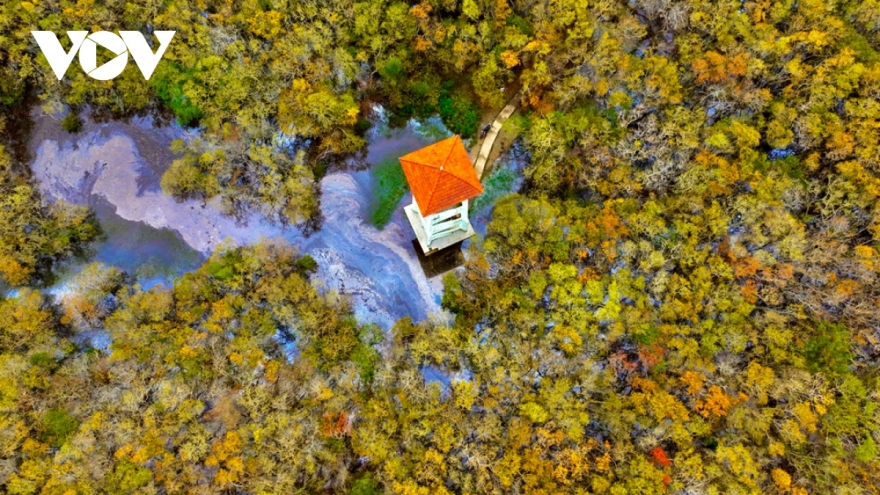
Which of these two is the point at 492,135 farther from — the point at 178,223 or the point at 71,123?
the point at 71,123

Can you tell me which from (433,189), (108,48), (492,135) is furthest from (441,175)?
(108,48)

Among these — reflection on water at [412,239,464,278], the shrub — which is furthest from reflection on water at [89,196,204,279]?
reflection on water at [412,239,464,278]

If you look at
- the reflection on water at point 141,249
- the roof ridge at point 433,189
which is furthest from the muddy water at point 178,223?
the roof ridge at point 433,189

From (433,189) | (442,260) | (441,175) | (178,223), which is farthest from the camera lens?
(178,223)

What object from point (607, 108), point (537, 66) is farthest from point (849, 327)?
point (537, 66)

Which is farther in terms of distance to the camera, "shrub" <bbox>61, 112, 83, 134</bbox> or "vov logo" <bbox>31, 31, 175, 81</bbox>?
"shrub" <bbox>61, 112, 83, 134</bbox>

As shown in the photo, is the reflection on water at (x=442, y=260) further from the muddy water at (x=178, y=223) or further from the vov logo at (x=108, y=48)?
the vov logo at (x=108, y=48)

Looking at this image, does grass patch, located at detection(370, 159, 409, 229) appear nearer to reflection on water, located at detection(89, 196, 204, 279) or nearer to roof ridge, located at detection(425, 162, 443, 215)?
roof ridge, located at detection(425, 162, 443, 215)
